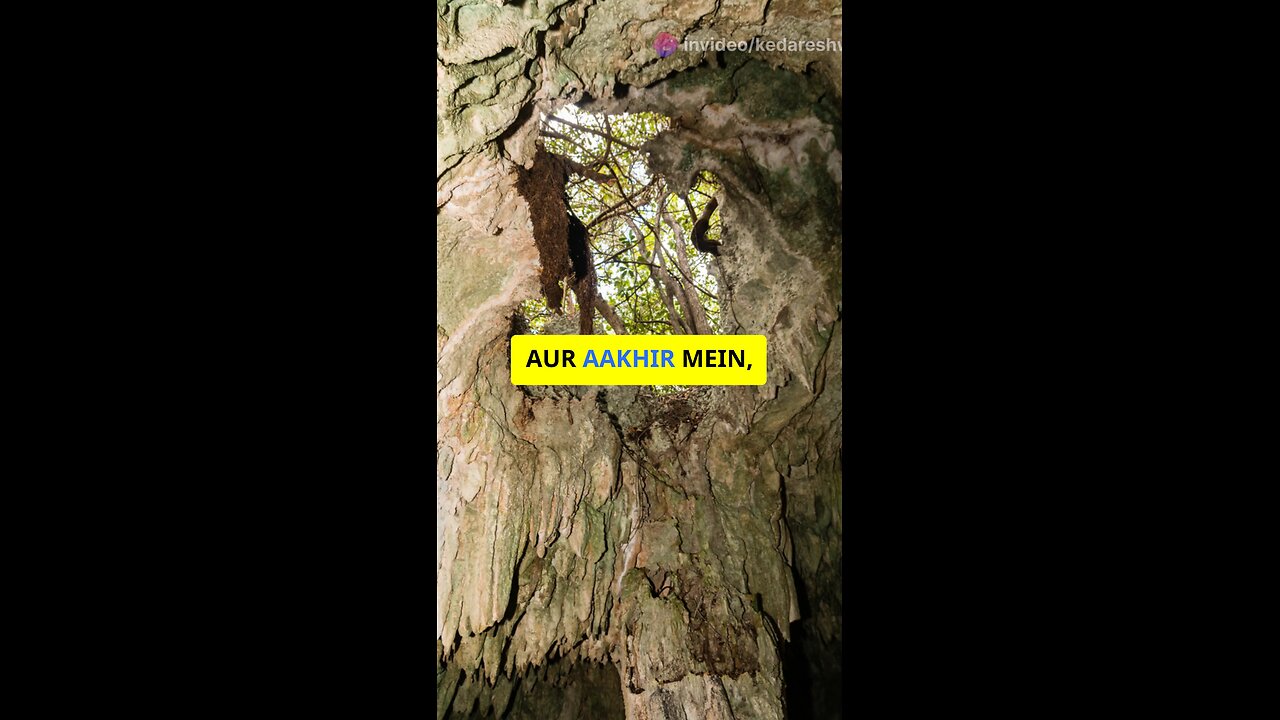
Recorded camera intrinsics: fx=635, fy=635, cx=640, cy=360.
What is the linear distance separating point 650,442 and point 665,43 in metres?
1.13

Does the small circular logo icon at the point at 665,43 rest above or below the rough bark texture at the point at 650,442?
above

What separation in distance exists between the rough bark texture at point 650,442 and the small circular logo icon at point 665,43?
20 millimetres

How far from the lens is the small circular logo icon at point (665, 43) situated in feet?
5.59

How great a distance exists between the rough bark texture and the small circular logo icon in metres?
0.02

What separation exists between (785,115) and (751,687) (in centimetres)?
164

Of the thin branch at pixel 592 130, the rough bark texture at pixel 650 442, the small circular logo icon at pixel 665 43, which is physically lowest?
the rough bark texture at pixel 650 442
